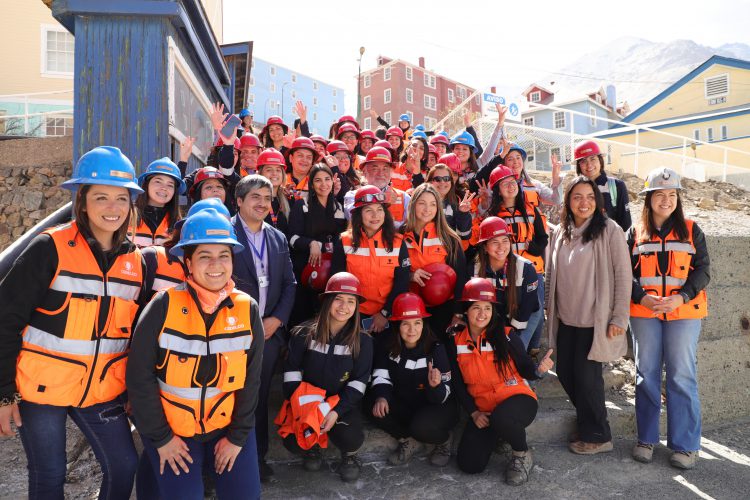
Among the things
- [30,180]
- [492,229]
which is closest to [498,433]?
[492,229]

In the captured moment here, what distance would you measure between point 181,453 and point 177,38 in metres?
6.12

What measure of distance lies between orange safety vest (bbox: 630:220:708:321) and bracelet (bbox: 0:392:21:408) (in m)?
4.62

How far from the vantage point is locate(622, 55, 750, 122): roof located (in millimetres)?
29438

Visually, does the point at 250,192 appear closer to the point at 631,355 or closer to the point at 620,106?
the point at 631,355

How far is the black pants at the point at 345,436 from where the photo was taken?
3.87m

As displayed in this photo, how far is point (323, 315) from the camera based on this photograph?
4.03 m

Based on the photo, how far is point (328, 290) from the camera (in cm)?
406

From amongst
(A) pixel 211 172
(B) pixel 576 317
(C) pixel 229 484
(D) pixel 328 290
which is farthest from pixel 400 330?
(A) pixel 211 172

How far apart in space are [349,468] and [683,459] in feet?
9.45

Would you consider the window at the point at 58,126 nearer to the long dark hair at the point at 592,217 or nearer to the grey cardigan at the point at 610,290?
the long dark hair at the point at 592,217

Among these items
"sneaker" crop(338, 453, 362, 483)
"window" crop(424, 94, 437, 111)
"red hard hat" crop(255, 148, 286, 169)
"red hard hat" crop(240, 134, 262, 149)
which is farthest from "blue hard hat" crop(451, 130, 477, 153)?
"window" crop(424, 94, 437, 111)

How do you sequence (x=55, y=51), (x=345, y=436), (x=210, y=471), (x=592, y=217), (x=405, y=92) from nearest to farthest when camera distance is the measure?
(x=210, y=471), (x=345, y=436), (x=592, y=217), (x=55, y=51), (x=405, y=92)

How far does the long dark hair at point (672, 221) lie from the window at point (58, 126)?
52.1ft

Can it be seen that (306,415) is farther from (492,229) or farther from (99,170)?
(492,229)
